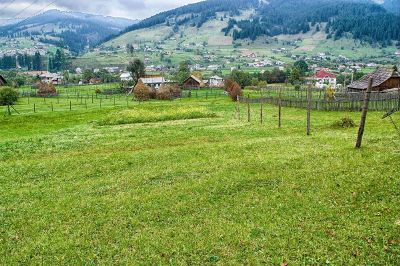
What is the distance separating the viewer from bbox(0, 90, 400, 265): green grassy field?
12055mm

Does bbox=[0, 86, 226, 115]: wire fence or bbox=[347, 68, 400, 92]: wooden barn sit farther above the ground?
bbox=[347, 68, 400, 92]: wooden barn

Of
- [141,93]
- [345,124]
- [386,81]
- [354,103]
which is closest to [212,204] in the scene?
[345,124]

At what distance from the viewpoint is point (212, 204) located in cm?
1566

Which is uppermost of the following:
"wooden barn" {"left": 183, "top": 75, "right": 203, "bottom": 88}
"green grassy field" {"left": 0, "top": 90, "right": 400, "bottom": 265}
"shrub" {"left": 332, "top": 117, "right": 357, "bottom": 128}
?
"wooden barn" {"left": 183, "top": 75, "right": 203, "bottom": 88}

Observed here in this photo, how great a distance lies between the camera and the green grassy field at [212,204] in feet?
39.5

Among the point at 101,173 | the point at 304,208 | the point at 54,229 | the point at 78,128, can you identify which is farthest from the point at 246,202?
the point at 78,128

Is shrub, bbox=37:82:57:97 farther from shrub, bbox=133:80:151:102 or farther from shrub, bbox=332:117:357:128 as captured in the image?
shrub, bbox=332:117:357:128

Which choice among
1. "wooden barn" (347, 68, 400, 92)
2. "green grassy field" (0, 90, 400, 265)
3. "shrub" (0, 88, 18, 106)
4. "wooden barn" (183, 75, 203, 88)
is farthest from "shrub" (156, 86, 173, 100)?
"green grassy field" (0, 90, 400, 265)

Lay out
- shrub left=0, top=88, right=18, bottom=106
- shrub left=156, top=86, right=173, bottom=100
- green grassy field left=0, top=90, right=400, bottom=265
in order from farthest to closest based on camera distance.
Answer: shrub left=156, top=86, right=173, bottom=100 → shrub left=0, top=88, right=18, bottom=106 → green grassy field left=0, top=90, right=400, bottom=265

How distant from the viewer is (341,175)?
56.1 ft

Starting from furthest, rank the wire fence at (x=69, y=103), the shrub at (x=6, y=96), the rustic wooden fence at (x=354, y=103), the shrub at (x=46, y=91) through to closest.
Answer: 1. the shrub at (x=46, y=91)
2. the shrub at (x=6, y=96)
3. the wire fence at (x=69, y=103)
4. the rustic wooden fence at (x=354, y=103)

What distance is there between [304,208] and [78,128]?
3424 cm

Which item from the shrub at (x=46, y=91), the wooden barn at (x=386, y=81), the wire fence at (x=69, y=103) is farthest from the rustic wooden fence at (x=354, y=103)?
the shrub at (x=46, y=91)

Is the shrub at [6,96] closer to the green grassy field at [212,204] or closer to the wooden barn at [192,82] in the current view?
the green grassy field at [212,204]
